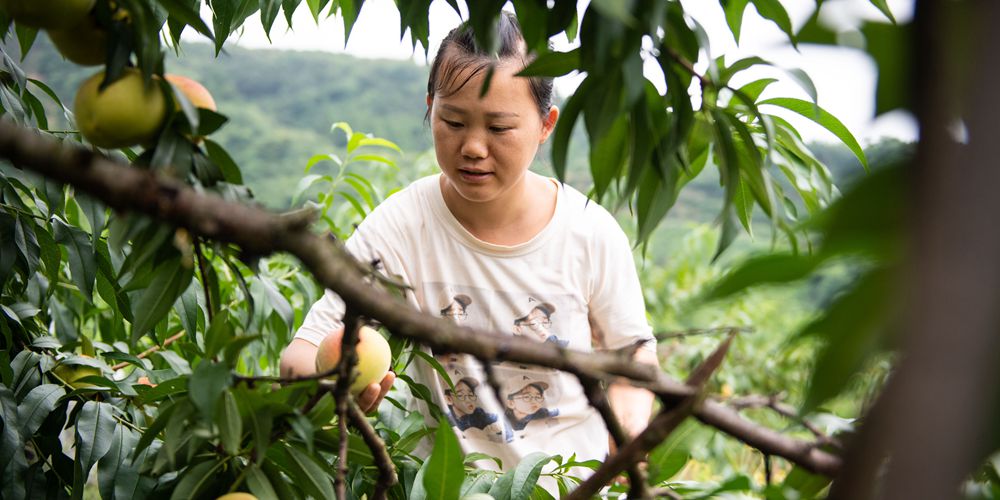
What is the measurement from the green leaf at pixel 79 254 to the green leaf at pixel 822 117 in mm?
656

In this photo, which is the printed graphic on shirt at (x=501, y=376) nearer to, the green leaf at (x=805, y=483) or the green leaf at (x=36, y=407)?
the green leaf at (x=36, y=407)

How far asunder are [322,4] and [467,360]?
66 centimetres

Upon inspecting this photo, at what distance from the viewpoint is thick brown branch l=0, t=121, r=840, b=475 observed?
0.35 meters

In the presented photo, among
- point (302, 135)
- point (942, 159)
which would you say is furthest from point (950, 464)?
point (302, 135)

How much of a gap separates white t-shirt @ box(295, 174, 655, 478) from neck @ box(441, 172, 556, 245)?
0.06 ft

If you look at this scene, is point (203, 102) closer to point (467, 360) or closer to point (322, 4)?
point (322, 4)

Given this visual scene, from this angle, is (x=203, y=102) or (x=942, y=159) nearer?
(x=942, y=159)

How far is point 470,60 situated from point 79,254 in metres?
0.57

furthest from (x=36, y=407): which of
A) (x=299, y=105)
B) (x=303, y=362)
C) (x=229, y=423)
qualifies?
(x=299, y=105)

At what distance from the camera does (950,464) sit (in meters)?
0.20

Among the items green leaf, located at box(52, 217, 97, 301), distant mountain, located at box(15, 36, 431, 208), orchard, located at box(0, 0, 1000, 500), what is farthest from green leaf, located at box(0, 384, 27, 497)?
distant mountain, located at box(15, 36, 431, 208)

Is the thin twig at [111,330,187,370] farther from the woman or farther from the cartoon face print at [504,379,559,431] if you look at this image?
the cartoon face print at [504,379,559,431]

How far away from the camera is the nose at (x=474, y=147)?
3.85 feet

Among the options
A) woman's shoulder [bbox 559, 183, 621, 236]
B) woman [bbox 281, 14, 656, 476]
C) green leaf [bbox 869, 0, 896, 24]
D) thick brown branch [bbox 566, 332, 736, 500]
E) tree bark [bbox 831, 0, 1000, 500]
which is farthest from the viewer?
woman's shoulder [bbox 559, 183, 621, 236]
